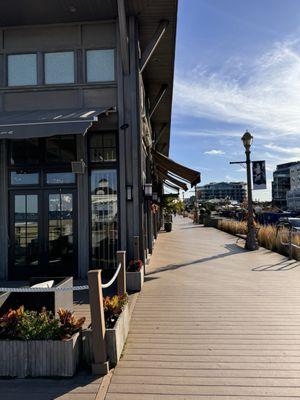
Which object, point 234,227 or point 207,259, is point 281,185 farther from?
point 207,259

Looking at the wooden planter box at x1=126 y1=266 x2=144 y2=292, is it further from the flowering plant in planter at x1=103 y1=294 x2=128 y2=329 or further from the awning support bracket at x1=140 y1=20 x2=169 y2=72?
the awning support bracket at x1=140 y1=20 x2=169 y2=72

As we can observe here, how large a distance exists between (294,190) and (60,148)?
4388 inches

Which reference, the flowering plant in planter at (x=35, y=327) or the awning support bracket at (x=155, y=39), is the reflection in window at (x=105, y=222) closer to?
the awning support bracket at (x=155, y=39)

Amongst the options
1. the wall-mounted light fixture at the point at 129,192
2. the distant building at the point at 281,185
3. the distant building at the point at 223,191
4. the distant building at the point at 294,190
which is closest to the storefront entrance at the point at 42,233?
the wall-mounted light fixture at the point at 129,192

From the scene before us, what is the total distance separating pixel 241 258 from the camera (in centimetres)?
1172

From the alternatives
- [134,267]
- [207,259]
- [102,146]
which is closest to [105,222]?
[134,267]

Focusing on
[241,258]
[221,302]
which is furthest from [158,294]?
[241,258]

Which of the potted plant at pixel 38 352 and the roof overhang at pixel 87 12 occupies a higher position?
the roof overhang at pixel 87 12

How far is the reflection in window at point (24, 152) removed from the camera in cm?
916

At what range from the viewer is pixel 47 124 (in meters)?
7.55

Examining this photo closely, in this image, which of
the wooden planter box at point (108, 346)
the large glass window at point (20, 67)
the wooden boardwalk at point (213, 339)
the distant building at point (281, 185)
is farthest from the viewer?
the distant building at point (281, 185)

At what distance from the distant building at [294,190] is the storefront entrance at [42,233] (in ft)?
348

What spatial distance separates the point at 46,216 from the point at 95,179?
1.50 m

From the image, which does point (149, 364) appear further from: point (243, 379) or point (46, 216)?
point (46, 216)
